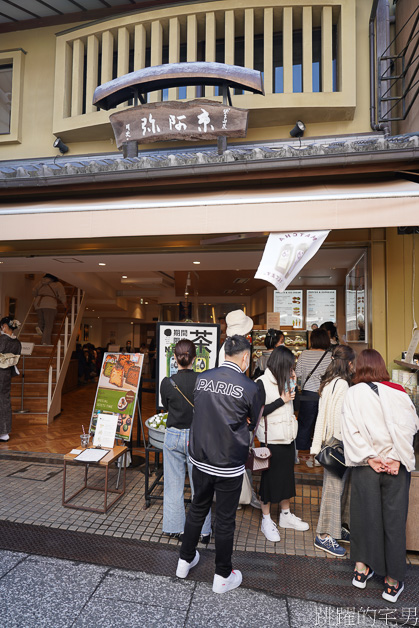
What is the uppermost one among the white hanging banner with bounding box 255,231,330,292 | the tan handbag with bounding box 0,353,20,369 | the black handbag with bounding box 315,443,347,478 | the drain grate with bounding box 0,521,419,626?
the white hanging banner with bounding box 255,231,330,292

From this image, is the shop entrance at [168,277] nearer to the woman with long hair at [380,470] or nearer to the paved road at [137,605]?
the woman with long hair at [380,470]

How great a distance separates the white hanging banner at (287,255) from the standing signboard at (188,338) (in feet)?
3.66

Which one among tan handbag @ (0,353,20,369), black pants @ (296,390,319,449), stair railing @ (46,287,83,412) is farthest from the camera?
stair railing @ (46,287,83,412)

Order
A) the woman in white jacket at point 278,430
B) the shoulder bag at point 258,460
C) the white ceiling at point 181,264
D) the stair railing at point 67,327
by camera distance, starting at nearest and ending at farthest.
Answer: the shoulder bag at point 258,460
the woman in white jacket at point 278,430
the white ceiling at point 181,264
the stair railing at point 67,327

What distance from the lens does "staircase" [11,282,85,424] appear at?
28.3 feet

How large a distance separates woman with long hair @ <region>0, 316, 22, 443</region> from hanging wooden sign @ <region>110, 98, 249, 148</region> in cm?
396

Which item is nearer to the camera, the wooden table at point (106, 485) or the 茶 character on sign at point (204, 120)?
the wooden table at point (106, 485)

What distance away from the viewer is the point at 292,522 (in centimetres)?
393

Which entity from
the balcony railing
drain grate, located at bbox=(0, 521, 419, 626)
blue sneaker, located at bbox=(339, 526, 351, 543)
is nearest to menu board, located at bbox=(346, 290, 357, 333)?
the balcony railing

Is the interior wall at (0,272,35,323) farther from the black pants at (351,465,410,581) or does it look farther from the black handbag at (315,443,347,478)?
the black pants at (351,465,410,581)

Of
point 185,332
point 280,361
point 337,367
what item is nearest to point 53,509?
point 185,332

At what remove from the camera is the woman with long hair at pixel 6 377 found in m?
6.84

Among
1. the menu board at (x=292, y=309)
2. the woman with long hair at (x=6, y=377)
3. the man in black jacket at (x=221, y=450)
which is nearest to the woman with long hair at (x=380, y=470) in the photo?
the man in black jacket at (x=221, y=450)

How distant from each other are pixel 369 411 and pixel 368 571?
1.29 meters
